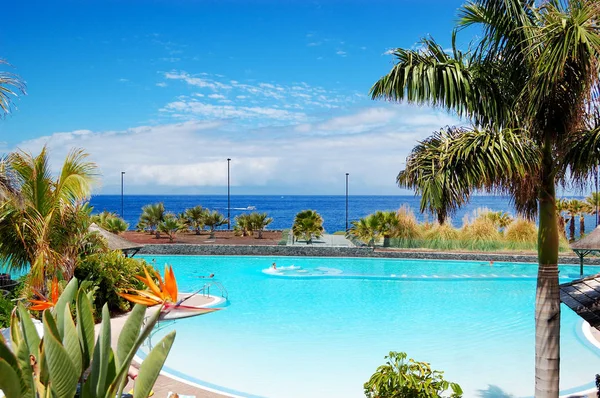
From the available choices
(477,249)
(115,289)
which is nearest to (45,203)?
(115,289)

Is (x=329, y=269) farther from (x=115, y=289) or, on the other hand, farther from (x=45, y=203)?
(x=45, y=203)

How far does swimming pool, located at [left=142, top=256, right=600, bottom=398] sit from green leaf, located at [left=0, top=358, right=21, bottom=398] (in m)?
5.62

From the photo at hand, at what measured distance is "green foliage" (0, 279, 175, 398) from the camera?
92.5 inches

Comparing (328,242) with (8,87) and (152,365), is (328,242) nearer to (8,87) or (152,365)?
(8,87)

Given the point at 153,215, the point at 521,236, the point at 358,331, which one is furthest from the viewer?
the point at 153,215

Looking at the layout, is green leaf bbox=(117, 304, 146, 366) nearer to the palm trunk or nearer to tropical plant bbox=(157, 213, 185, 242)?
the palm trunk

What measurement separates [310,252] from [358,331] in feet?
36.3

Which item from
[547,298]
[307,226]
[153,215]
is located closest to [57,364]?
[547,298]

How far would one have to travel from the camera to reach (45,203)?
27.7ft

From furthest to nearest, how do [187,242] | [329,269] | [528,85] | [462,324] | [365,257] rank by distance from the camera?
1. [187,242]
2. [365,257]
3. [329,269]
4. [462,324]
5. [528,85]

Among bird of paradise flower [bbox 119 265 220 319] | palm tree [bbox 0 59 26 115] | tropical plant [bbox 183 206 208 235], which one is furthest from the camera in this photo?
tropical plant [bbox 183 206 208 235]

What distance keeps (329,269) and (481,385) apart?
12319mm

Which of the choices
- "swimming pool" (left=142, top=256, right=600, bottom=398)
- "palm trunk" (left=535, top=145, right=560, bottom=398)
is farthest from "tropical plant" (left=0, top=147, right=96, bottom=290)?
"palm trunk" (left=535, top=145, right=560, bottom=398)

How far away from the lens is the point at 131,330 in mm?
2646
